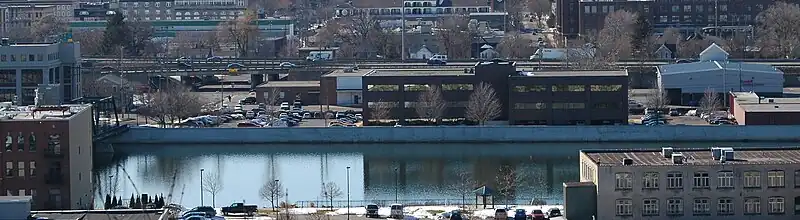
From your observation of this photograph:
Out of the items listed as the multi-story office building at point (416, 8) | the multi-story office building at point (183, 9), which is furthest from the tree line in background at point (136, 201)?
the multi-story office building at point (416, 8)

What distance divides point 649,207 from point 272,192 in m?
4.36

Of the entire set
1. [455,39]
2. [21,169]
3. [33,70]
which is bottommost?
[21,169]

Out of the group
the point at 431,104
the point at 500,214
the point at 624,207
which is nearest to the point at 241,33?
the point at 431,104

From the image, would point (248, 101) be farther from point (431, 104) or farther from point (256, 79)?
point (431, 104)

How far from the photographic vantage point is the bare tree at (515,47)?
125 ft

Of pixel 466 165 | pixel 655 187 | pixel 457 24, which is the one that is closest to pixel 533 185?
pixel 466 165

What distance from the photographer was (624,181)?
14.6 meters

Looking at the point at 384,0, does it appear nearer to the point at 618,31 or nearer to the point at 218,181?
the point at 618,31

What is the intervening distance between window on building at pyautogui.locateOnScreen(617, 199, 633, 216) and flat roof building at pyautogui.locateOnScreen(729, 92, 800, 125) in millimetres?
10443

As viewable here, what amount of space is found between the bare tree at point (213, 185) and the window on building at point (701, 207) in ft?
17.8

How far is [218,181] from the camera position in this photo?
802 inches

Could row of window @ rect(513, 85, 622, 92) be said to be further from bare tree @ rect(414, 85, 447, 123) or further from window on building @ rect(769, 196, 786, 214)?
window on building @ rect(769, 196, 786, 214)

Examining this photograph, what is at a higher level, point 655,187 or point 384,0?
point 384,0

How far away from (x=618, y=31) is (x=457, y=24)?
438 cm
